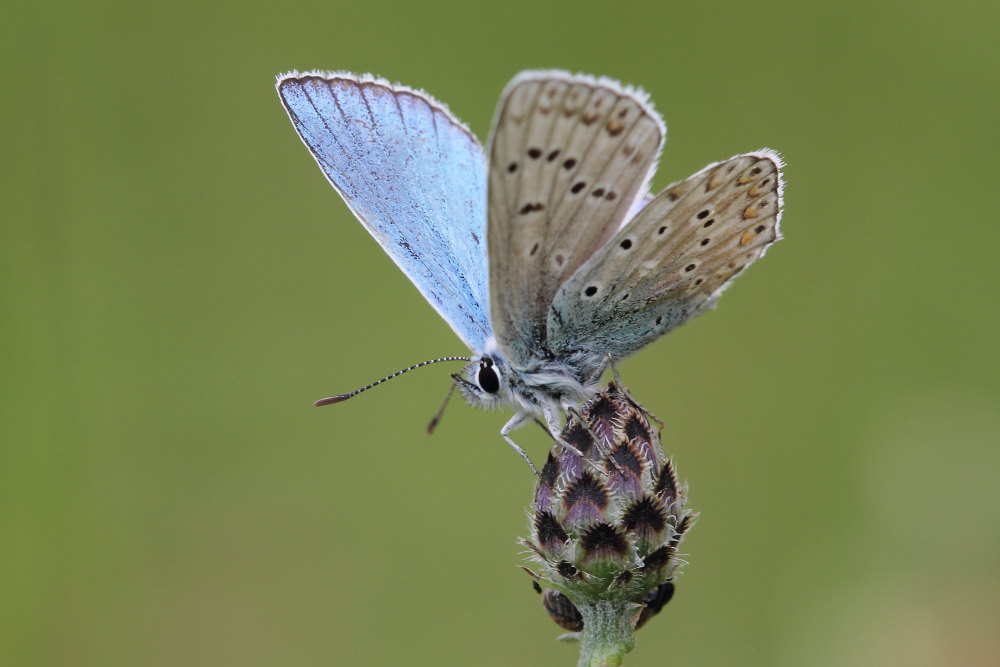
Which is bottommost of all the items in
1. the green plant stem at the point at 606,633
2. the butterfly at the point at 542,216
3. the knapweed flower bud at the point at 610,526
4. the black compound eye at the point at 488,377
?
the green plant stem at the point at 606,633

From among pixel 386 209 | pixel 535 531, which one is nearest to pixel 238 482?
pixel 386 209

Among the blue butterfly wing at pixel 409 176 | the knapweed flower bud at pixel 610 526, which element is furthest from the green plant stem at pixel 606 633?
the blue butterfly wing at pixel 409 176

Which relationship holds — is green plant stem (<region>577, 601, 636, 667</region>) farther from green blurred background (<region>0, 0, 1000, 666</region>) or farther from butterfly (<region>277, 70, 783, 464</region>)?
green blurred background (<region>0, 0, 1000, 666</region>)

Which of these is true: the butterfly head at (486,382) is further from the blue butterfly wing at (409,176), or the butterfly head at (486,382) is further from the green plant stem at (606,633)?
the green plant stem at (606,633)

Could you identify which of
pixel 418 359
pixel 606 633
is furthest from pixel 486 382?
pixel 418 359

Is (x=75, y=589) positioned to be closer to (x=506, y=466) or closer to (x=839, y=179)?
(x=506, y=466)

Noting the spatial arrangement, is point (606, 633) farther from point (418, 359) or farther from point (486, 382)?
point (418, 359)
